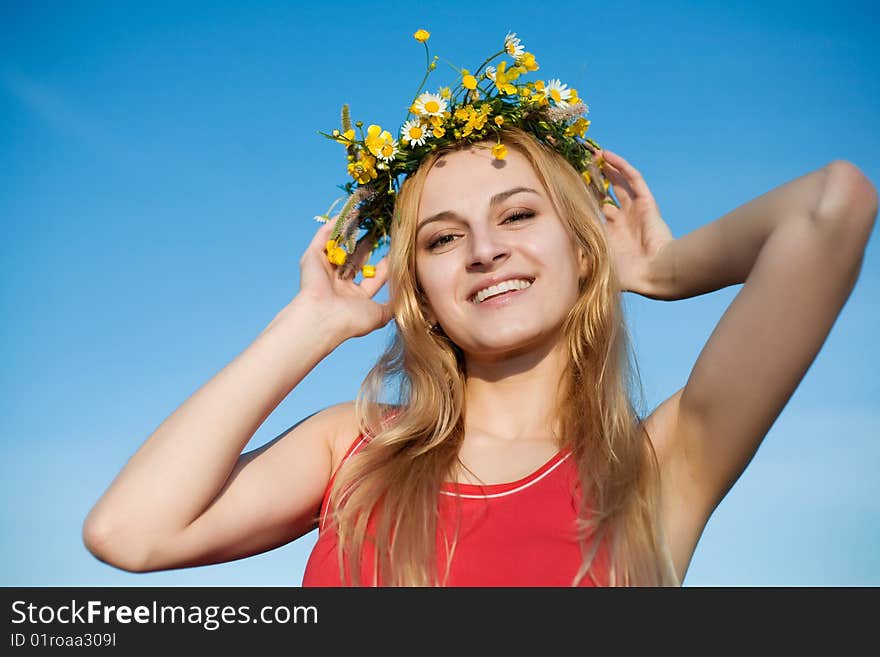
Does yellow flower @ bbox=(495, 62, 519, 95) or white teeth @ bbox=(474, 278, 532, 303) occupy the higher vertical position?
yellow flower @ bbox=(495, 62, 519, 95)

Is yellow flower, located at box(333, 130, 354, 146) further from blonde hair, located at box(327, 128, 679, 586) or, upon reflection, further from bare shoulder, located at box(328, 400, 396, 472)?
bare shoulder, located at box(328, 400, 396, 472)

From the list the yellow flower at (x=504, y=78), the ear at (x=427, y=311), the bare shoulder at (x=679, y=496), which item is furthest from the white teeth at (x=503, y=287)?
the yellow flower at (x=504, y=78)

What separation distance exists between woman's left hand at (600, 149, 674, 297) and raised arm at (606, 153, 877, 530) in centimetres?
36

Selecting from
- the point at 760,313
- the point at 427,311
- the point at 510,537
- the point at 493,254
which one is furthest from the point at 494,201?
the point at 510,537

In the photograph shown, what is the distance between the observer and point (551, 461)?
3094 millimetres

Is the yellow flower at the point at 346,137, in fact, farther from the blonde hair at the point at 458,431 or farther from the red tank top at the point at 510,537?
A: the red tank top at the point at 510,537

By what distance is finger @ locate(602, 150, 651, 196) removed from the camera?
358 cm

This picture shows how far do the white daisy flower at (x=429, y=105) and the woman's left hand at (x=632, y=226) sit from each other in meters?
0.75

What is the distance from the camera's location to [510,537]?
287 centimetres

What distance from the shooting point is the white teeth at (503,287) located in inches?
129

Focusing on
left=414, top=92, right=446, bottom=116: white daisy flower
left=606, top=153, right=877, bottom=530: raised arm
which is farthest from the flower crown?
left=606, top=153, right=877, bottom=530: raised arm

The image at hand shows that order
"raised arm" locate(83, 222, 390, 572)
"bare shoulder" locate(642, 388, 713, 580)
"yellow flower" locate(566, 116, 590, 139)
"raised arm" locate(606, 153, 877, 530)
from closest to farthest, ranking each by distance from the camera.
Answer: "raised arm" locate(606, 153, 877, 530), "raised arm" locate(83, 222, 390, 572), "bare shoulder" locate(642, 388, 713, 580), "yellow flower" locate(566, 116, 590, 139)

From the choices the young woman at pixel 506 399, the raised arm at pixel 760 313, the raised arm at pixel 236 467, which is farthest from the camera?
the raised arm at pixel 236 467
